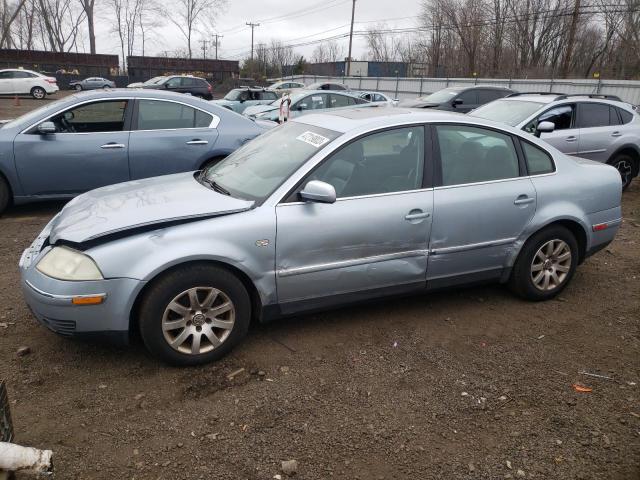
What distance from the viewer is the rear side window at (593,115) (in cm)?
870

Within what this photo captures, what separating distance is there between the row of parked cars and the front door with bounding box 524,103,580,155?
3.95 metres

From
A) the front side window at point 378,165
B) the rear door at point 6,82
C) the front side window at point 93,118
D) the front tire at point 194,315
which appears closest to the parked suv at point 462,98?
the front side window at point 93,118

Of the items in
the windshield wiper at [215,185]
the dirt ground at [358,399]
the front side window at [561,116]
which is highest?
the front side window at [561,116]

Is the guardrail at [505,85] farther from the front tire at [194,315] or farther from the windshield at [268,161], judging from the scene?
the front tire at [194,315]

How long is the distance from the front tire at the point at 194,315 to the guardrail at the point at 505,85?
74.5 ft

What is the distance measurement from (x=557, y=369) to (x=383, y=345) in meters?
1.16

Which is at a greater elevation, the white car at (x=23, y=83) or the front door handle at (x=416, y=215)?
the white car at (x=23, y=83)

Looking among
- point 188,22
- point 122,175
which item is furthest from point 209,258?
point 188,22

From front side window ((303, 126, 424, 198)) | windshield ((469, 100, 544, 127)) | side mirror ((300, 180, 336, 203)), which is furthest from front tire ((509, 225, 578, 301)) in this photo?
windshield ((469, 100, 544, 127))

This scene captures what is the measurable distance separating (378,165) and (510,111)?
607 centimetres

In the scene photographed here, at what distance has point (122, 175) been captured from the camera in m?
6.63

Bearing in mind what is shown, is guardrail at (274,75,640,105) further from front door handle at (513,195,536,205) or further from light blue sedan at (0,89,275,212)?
front door handle at (513,195,536,205)

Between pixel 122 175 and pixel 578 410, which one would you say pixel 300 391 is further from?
pixel 122 175

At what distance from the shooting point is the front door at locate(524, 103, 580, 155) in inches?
333
